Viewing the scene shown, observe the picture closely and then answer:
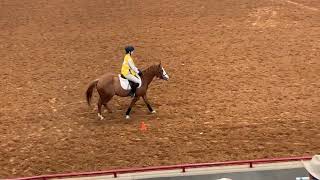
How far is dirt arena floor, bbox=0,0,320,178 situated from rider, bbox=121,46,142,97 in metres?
1.21

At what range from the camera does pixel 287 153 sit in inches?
482

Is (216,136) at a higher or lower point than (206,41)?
lower

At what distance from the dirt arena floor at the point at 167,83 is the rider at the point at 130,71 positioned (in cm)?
121

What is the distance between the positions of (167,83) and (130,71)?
3615 mm

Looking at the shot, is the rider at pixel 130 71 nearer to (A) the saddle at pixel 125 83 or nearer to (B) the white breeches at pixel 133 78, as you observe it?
(B) the white breeches at pixel 133 78

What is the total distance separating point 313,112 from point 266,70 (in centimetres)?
386

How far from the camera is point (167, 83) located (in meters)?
17.3

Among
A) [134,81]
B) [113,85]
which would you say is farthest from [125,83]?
[113,85]

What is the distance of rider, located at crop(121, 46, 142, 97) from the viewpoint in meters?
13.6

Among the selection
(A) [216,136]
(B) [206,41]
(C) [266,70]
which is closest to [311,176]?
(A) [216,136]

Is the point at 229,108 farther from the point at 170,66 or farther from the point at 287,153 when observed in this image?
the point at 170,66

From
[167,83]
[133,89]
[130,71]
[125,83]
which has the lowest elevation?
[133,89]

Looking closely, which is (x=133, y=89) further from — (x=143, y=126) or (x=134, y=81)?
(x=143, y=126)

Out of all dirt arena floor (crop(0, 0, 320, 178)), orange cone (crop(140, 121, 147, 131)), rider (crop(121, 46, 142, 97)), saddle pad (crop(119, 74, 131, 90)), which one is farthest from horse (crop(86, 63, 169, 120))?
dirt arena floor (crop(0, 0, 320, 178))
